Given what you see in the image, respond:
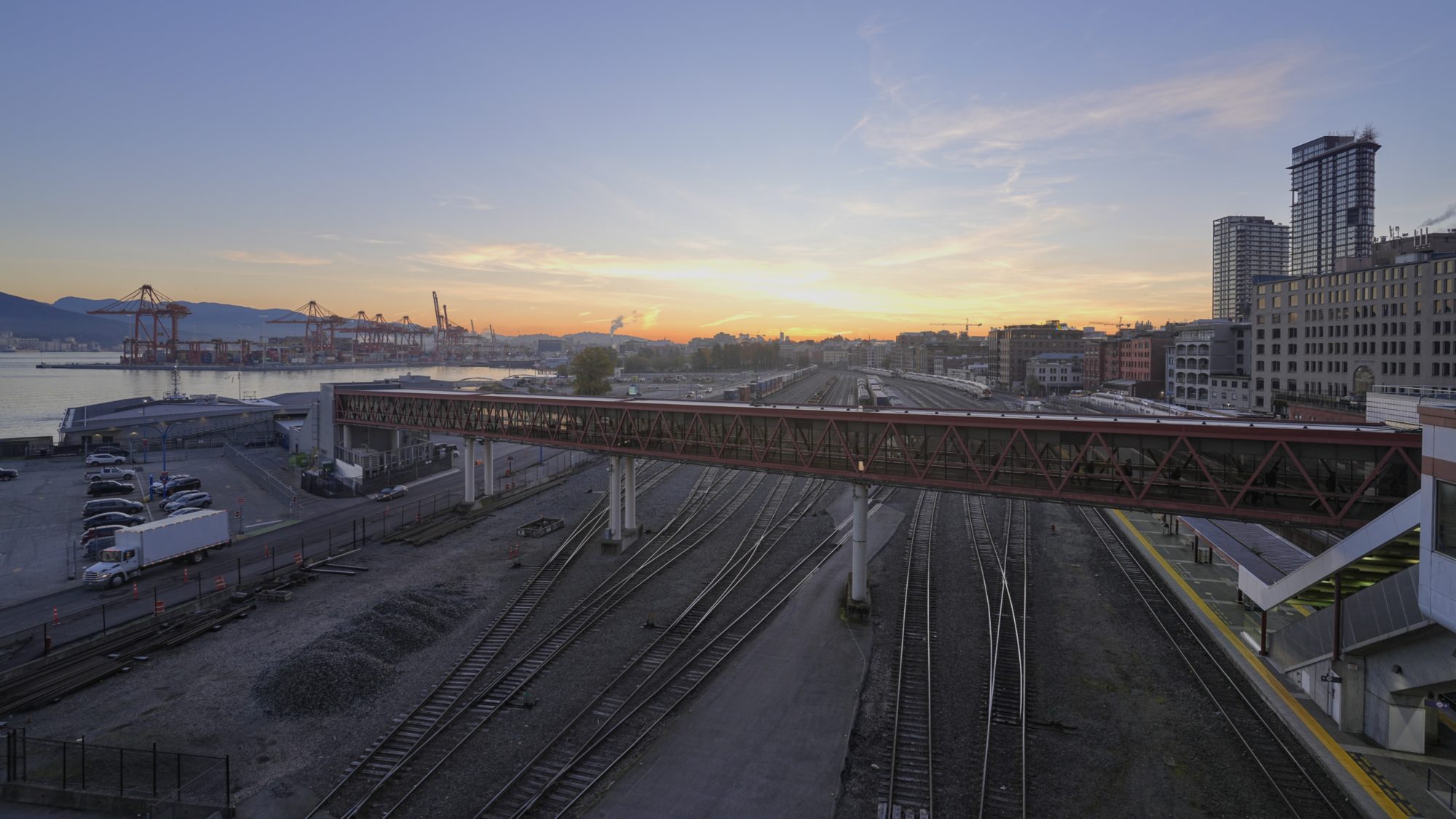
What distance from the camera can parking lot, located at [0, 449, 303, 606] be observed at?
28.0 metres

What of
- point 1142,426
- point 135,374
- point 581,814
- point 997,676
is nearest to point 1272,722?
point 997,676

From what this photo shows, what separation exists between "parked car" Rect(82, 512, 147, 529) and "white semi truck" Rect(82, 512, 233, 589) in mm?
4493

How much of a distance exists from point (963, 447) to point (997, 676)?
21.6ft

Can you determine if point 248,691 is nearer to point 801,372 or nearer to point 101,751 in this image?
point 101,751

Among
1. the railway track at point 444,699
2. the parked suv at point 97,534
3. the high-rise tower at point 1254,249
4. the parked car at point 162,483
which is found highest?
the high-rise tower at point 1254,249

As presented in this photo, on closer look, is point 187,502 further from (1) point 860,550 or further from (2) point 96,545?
(1) point 860,550

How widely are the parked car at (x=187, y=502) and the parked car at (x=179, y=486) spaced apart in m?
4.22

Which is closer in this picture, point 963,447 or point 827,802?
point 827,802

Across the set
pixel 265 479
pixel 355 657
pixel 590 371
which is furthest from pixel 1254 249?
pixel 355 657

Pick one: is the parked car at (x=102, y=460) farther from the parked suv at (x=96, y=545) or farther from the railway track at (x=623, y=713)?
the railway track at (x=623, y=713)

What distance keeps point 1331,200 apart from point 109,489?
215m

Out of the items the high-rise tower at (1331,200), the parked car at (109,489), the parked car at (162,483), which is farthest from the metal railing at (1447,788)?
the high-rise tower at (1331,200)

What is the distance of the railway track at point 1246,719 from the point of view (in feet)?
44.9

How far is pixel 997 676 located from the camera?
1917 centimetres
